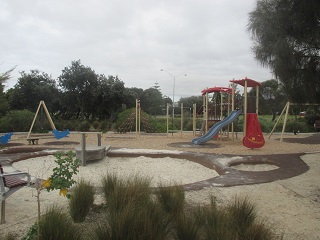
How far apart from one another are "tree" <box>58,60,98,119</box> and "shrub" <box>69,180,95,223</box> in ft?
82.8

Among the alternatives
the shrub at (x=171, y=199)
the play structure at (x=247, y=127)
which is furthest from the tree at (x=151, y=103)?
the shrub at (x=171, y=199)

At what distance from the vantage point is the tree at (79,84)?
29703 millimetres

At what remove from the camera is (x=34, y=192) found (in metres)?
6.12

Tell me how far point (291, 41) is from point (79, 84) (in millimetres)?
25555

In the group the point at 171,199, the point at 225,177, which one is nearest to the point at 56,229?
the point at 171,199

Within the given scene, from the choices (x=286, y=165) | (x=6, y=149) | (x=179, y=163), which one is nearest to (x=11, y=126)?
(x=6, y=149)

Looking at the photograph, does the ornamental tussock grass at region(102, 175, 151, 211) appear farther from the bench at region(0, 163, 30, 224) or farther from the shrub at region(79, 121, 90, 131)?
the shrub at region(79, 121, 90, 131)

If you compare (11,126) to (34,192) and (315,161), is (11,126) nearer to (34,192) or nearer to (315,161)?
(34,192)

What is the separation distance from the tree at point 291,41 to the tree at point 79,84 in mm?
23423

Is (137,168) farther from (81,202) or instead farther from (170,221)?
(170,221)

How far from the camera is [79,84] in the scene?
98.4ft

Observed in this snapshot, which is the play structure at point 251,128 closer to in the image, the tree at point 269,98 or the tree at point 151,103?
the tree at point 269,98

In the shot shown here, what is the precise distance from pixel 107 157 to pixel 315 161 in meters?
6.99

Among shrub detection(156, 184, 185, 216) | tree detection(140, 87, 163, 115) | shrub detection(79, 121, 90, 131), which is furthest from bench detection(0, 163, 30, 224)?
tree detection(140, 87, 163, 115)
